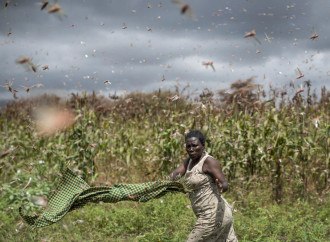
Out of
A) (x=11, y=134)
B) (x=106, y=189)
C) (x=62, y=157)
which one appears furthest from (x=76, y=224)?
(x=11, y=134)

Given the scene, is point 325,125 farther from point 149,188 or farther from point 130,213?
point 149,188

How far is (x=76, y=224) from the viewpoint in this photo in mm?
5305

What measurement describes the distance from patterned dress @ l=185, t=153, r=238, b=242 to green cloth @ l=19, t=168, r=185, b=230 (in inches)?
6.9

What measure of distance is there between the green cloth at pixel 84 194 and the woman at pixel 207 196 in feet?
0.62

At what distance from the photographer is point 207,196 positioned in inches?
138

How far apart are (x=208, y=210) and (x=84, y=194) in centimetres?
118

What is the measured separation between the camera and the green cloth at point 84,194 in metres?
3.44

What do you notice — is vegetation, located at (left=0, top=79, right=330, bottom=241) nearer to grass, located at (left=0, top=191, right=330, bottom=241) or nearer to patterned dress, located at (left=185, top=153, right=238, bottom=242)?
grass, located at (left=0, top=191, right=330, bottom=241)

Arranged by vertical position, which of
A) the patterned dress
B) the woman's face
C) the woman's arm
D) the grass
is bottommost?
the grass

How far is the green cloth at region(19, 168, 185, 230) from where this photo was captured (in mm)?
3438

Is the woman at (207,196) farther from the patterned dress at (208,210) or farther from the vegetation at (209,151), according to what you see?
the vegetation at (209,151)

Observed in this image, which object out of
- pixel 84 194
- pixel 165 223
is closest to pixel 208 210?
pixel 84 194

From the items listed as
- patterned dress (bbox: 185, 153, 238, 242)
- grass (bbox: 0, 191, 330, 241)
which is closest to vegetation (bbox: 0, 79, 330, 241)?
grass (bbox: 0, 191, 330, 241)

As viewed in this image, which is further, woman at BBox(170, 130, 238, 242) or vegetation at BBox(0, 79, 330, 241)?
vegetation at BBox(0, 79, 330, 241)
